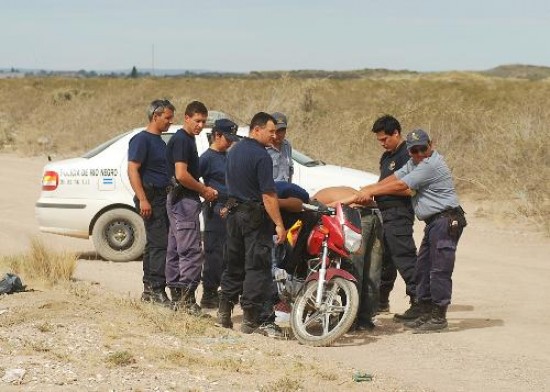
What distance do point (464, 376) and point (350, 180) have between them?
587 cm

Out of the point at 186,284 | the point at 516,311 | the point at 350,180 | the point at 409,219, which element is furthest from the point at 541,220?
the point at 186,284

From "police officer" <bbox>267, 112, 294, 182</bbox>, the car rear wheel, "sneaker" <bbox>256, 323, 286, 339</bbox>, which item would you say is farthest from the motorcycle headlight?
the car rear wheel

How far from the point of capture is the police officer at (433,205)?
346 inches

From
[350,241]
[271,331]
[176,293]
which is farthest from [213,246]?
[350,241]

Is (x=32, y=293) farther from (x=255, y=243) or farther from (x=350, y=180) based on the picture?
(x=350, y=180)

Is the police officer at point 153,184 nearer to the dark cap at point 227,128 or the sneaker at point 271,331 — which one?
the dark cap at point 227,128

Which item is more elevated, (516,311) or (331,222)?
(331,222)

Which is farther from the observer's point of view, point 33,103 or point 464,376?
point 33,103

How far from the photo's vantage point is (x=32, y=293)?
9.76m

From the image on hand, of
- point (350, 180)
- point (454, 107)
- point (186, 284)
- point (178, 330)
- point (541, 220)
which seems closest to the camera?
point (178, 330)

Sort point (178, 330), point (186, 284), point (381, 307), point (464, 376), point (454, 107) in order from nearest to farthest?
1. point (464, 376)
2. point (178, 330)
3. point (186, 284)
4. point (381, 307)
5. point (454, 107)

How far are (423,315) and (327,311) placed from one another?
3.95 ft

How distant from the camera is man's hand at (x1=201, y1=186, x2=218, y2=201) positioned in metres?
9.27

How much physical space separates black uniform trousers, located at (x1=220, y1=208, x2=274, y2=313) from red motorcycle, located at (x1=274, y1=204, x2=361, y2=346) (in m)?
0.21
